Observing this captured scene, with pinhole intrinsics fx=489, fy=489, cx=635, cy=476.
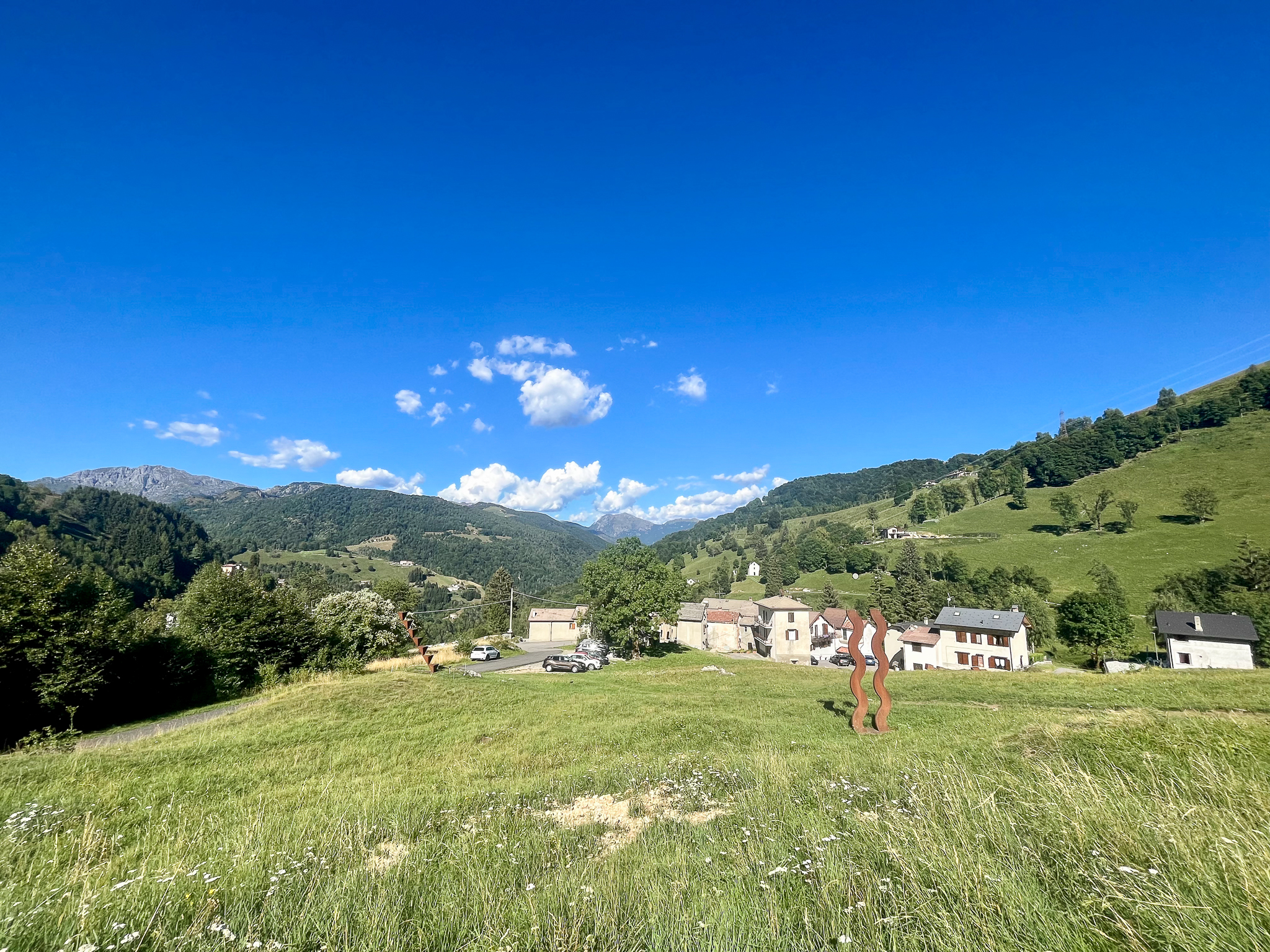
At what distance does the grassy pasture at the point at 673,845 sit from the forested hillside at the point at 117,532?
137 metres

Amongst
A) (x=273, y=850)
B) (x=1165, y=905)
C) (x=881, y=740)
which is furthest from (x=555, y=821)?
(x=881, y=740)

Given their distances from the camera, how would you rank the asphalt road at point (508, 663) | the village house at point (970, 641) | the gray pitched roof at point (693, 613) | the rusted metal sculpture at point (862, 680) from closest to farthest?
the rusted metal sculpture at point (862, 680), the asphalt road at point (508, 663), the village house at point (970, 641), the gray pitched roof at point (693, 613)

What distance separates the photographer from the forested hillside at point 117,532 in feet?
391

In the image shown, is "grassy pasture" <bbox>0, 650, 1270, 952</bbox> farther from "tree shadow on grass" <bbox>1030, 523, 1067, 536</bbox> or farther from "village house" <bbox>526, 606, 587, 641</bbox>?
"tree shadow on grass" <bbox>1030, 523, 1067, 536</bbox>

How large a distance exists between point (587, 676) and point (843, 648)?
5171 centimetres

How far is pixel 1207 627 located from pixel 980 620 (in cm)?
1911

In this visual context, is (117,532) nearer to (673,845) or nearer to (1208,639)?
(673,845)

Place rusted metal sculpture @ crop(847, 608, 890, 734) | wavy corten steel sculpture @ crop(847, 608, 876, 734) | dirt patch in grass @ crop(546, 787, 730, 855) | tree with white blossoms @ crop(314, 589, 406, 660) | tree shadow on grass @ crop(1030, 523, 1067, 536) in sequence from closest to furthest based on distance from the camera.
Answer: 1. dirt patch in grass @ crop(546, 787, 730, 855)
2. rusted metal sculpture @ crop(847, 608, 890, 734)
3. wavy corten steel sculpture @ crop(847, 608, 876, 734)
4. tree with white blossoms @ crop(314, 589, 406, 660)
5. tree shadow on grass @ crop(1030, 523, 1067, 536)

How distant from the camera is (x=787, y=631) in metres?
73.1

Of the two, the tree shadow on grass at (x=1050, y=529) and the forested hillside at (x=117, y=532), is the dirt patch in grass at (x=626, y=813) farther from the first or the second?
the forested hillside at (x=117, y=532)

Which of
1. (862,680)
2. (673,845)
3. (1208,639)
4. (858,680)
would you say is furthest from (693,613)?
(673,845)

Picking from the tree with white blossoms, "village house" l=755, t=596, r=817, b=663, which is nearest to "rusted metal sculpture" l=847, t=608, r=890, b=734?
the tree with white blossoms

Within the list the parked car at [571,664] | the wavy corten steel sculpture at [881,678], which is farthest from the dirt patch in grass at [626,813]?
the parked car at [571,664]

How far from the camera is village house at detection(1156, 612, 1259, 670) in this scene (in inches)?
1884
